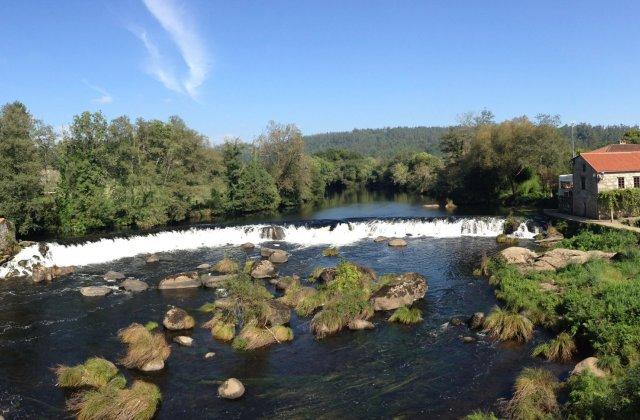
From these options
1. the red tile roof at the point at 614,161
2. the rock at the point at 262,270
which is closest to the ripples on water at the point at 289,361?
the rock at the point at 262,270

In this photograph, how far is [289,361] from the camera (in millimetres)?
16906

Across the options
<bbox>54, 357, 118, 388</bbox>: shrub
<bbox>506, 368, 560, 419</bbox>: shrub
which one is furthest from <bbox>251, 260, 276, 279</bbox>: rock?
<bbox>506, 368, 560, 419</bbox>: shrub

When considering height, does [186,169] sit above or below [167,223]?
above

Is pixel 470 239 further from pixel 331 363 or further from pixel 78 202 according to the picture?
pixel 78 202

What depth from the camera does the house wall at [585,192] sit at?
36.4 metres

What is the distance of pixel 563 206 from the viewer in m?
43.2

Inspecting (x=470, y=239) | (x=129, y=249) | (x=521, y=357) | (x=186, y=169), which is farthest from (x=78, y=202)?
(x=521, y=357)

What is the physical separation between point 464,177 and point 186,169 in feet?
113

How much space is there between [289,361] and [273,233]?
25.6 metres

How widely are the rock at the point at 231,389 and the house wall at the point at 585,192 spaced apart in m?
31.3

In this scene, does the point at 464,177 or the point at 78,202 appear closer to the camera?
the point at 78,202

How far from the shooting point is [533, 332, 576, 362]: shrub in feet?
51.8

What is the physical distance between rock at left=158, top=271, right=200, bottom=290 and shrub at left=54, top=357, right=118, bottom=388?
412 inches

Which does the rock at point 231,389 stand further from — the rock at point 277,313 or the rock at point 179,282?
the rock at point 179,282
